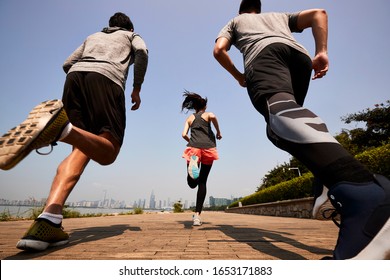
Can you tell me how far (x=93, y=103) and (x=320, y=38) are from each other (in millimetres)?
2123

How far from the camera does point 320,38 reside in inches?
67.8

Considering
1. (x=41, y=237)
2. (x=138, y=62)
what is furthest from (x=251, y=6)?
(x=41, y=237)

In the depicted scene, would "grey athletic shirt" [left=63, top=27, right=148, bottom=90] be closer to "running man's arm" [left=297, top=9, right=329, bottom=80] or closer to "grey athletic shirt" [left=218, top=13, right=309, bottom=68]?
"grey athletic shirt" [left=218, top=13, right=309, bottom=68]

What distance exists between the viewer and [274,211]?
1241 cm

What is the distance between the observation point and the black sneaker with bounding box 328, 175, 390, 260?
97 centimetres

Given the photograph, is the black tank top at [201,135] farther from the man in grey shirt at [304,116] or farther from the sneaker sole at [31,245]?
the sneaker sole at [31,245]

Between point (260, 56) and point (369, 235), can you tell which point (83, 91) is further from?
point (369, 235)

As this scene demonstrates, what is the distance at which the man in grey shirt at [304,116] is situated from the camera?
3.30ft

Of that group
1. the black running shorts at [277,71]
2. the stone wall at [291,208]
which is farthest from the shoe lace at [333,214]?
the stone wall at [291,208]

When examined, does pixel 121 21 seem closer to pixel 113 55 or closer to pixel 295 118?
pixel 113 55

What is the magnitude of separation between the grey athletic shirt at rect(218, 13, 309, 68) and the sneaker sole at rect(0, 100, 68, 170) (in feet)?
4.67

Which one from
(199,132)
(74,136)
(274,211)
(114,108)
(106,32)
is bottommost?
(274,211)
